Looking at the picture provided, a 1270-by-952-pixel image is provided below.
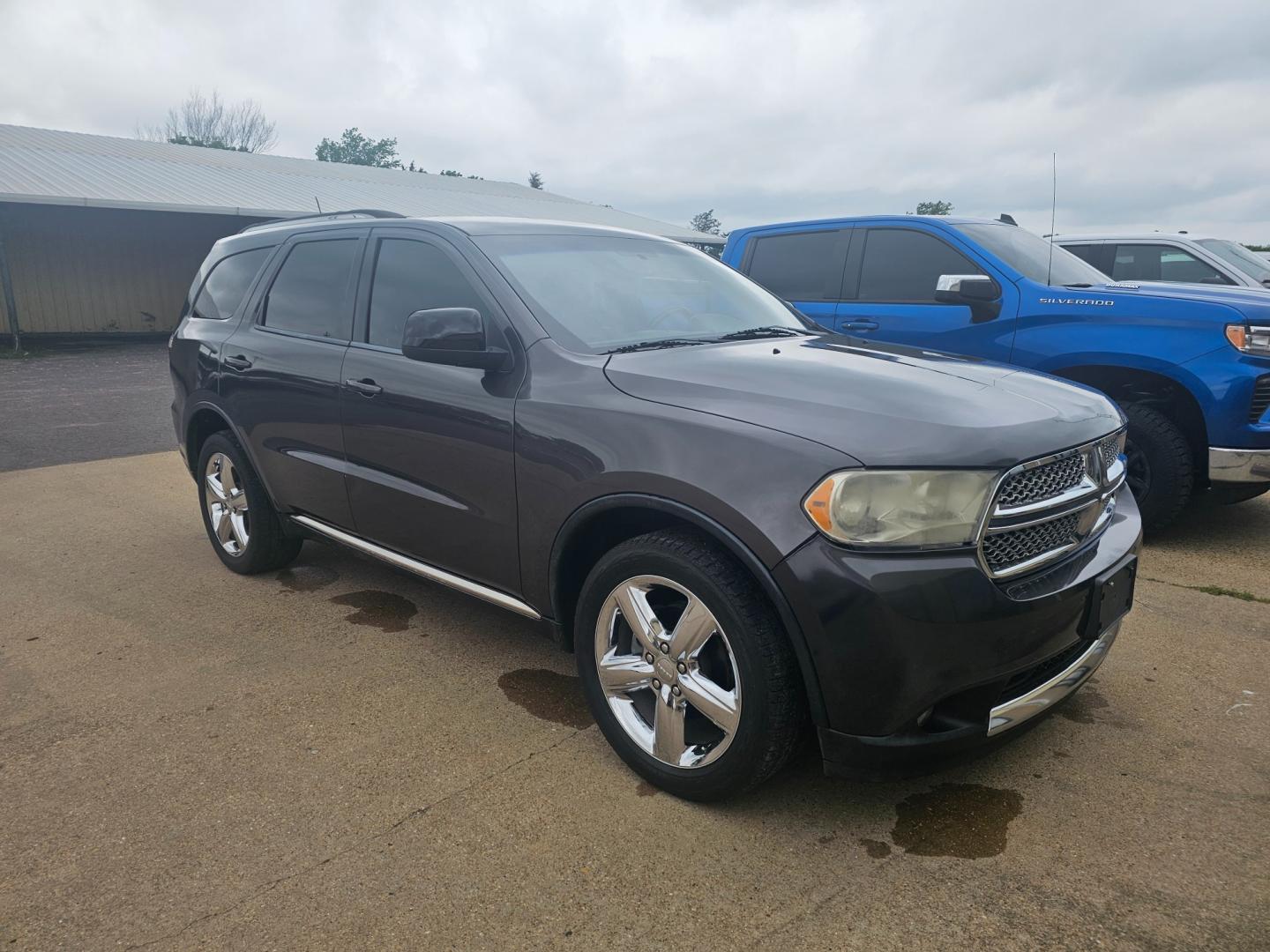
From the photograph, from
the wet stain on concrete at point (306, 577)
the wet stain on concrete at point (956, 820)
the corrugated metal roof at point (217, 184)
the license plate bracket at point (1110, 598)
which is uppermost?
the corrugated metal roof at point (217, 184)

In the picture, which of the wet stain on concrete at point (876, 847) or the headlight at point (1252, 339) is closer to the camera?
the wet stain on concrete at point (876, 847)

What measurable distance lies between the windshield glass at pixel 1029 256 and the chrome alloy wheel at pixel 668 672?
4.06 metres

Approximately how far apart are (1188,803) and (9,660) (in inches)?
167

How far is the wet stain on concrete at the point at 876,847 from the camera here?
7.88ft

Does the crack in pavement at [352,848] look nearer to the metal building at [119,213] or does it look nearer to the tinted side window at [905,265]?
the tinted side window at [905,265]

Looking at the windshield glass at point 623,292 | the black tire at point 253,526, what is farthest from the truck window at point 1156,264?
the black tire at point 253,526

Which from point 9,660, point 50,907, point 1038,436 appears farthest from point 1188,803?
point 9,660

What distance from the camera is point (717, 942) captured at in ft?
6.83

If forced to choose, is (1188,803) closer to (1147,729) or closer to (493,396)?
(1147,729)

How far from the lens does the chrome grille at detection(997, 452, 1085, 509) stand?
7.58ft

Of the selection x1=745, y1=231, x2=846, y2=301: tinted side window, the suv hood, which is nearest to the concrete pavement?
the suv hood

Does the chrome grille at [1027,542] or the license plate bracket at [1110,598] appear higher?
the chrome grille at [1027,542]

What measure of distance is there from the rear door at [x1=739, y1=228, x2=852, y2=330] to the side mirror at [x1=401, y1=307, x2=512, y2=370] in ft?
12.0

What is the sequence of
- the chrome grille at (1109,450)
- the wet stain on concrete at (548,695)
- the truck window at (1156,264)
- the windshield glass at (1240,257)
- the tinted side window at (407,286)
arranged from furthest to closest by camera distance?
the windshield glass at (1240,257)
the truck window at (1156,264)
the tinted side window at (407,286)
the wet stain on concrete at (548,695)
the chrome grille at (1109,450)
